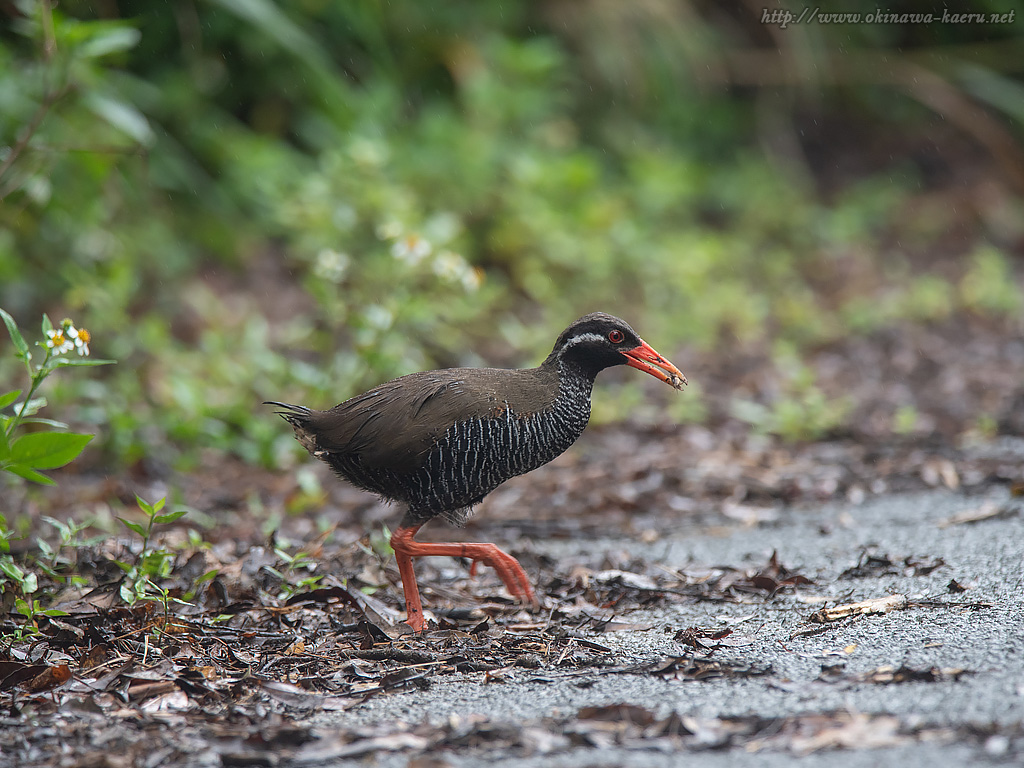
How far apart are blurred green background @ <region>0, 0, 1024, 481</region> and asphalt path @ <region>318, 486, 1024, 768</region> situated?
2332 millimetres

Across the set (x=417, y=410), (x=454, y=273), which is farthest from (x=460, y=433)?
(x=454, y=273)

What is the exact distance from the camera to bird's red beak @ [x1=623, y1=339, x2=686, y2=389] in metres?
4.08

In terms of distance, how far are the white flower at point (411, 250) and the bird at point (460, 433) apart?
5.70 feet

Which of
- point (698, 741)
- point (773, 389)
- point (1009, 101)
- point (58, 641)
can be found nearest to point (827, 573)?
point (698, 741)

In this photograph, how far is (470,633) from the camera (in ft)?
11.8

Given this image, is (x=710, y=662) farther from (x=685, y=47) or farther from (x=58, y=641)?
(x=685, y=47)

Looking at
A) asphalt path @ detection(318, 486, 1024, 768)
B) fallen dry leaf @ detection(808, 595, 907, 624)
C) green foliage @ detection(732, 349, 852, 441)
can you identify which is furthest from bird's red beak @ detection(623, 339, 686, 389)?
green foliage @ detection(732, 349, 852, 441)

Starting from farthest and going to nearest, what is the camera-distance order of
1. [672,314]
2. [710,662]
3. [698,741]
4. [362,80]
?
[362,80]
[672,314]
[710,662]
[698,741]

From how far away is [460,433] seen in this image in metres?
3.79

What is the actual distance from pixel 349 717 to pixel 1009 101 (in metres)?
11.8

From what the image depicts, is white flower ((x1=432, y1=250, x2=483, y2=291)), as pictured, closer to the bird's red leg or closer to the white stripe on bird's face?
the white stripe on bird's face

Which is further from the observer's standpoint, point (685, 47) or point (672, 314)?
point (685, 47)

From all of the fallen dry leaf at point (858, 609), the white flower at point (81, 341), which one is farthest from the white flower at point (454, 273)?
the fallen dry leaf at point (858, 609)

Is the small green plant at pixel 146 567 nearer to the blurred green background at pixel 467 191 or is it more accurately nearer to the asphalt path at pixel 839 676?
the asphalt path at pixel 839 676
